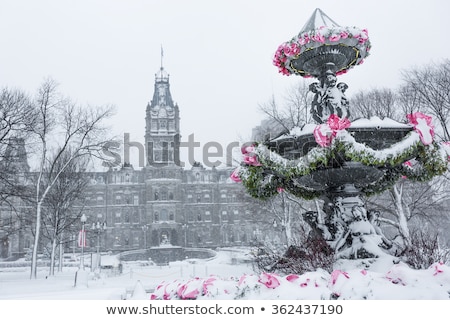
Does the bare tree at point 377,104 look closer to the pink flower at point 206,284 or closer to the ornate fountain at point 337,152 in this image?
the ornate fountain at point 337,152

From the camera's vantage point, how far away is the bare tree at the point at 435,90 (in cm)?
1619

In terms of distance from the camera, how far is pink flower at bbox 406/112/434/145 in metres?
5.23

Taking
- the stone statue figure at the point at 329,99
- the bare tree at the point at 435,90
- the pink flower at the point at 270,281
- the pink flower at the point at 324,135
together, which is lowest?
the pink flower at the point at 270,281

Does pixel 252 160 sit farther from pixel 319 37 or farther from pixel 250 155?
pixel 319 37

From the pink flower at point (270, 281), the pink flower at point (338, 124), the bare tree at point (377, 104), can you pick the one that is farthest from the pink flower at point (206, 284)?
the bare tree at point (377, 104)

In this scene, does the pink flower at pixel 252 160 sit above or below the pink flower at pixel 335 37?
below

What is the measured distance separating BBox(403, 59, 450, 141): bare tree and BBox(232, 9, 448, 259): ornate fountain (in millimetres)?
11290

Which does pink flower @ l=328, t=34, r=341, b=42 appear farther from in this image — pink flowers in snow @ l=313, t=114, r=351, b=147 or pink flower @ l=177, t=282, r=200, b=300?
pink flower @ l=177, t=282, r=200, b=300

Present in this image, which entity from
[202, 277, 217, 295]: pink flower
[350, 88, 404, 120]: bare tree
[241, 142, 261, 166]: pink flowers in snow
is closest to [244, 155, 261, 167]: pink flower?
[241, 142, 261, 166]: pink flowers in snow

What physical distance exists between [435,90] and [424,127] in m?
13.1

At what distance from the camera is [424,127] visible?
5285 mm

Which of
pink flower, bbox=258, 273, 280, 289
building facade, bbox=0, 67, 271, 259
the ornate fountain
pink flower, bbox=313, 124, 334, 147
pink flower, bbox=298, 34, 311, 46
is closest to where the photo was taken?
pink flower, bbox=258, 273, 280, 289

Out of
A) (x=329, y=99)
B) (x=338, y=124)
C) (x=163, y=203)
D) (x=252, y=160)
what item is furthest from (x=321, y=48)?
(x=163, y=203)

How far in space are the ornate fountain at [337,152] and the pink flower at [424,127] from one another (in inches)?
0.5
